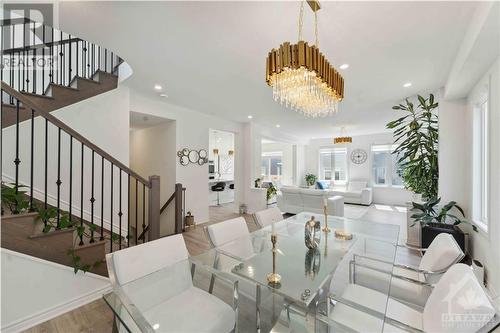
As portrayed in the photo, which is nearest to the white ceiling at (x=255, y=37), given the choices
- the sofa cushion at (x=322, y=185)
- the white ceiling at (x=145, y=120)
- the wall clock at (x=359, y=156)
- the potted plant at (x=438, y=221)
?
the white ceiling at (x=145, y=120)

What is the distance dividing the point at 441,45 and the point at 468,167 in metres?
2.04

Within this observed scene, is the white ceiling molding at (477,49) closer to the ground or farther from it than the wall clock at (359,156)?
farther from it

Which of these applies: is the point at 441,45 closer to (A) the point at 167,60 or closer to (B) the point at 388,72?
(B) the point at 388,72

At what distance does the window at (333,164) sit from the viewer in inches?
363

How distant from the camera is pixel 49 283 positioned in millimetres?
A: 1966

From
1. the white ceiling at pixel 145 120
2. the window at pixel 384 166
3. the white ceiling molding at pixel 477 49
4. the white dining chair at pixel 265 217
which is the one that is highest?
the white ceiling molding at pixel 477 49

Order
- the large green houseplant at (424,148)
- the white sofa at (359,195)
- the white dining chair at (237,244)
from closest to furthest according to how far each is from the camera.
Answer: the white dining chair at (237,244)
the large green houseplant at (424,148)
the white sofa at (359,195)

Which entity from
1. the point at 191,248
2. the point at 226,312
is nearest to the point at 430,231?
the point at 226,312

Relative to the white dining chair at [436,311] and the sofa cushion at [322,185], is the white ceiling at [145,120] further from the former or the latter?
the sofa cushion at [322,185]

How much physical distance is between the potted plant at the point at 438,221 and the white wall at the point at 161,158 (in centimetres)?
461

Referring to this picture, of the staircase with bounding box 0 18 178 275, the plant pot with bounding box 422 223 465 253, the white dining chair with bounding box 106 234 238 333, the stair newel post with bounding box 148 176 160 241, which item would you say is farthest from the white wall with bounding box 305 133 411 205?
the white dining chair with bounding box 106 234 238 333

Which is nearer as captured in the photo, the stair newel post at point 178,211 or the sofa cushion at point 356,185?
the stair newel post at point 178,211

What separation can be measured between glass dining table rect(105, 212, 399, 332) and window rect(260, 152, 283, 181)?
775 cm

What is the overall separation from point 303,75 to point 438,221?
10.7 feet
